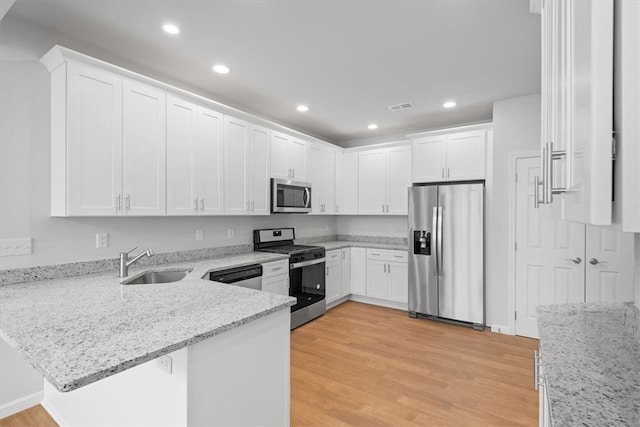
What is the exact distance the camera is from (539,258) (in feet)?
12.0

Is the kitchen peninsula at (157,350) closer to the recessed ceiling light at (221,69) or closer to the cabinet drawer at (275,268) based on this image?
the cabinet drawer at (275,268)

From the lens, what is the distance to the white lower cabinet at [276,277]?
11.5 feet

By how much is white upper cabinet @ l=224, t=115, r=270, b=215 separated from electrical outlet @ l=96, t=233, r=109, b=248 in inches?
43.3

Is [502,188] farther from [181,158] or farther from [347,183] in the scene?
[181,158]

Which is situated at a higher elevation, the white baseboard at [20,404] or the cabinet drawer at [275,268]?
the cabinet drawer at [275,268]

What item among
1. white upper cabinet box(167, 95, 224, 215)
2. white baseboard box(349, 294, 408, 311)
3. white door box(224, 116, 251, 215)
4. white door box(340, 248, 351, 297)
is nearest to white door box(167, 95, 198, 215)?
white upper cabinet box(167, 95, 224, 215)

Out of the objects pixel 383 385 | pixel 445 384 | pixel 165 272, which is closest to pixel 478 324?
pixel 445 384

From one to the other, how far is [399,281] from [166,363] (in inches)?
149

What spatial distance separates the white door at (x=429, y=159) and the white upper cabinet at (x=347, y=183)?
1059mm

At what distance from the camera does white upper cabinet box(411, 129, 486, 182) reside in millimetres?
4141

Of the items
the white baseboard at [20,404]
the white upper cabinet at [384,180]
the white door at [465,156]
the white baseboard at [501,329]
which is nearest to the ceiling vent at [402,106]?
the white door at [465,156]

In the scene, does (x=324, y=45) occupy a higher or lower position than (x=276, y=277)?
higher

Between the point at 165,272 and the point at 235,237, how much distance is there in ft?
3.90

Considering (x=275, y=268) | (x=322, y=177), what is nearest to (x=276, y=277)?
(x=275, y=268)
